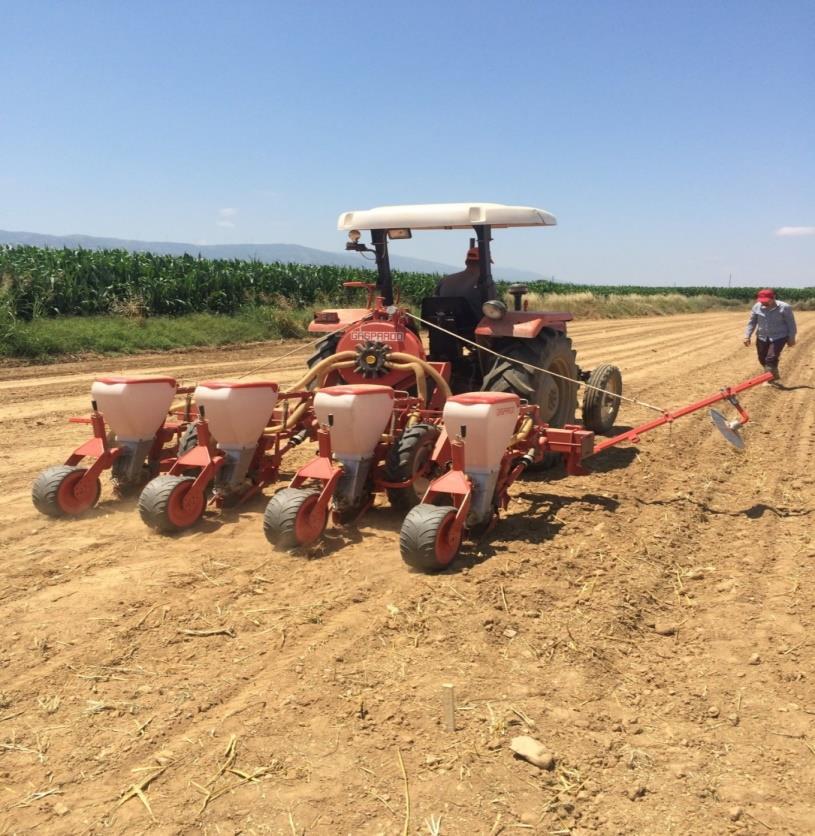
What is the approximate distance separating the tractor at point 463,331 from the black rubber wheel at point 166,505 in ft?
5.84

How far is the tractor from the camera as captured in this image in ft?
18.7

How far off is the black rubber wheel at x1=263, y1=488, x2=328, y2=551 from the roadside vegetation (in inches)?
326

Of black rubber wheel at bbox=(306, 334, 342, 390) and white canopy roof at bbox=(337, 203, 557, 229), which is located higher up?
white canopy roof at bbox=(337, 203, 557, 229)

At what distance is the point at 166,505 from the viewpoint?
449cm

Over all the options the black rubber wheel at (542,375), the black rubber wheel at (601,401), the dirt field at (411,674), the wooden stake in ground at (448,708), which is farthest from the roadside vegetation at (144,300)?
the wooden stake in ground at (448,708)

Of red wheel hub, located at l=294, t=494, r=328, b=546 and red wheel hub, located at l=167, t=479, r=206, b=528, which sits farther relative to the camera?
red wheel hub, located at l=167, t=479, r=206, b=528

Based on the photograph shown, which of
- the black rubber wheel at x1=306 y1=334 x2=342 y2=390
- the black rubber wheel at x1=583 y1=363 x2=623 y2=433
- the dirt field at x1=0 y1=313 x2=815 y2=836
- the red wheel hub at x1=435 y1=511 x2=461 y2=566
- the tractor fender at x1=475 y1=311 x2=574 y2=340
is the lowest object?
the dirt field at x1=0 y1=313 x2=815 y2=836

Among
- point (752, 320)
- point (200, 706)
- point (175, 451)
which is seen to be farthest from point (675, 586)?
point (752, 320)

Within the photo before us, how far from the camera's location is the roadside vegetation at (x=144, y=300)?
1368 centimetres

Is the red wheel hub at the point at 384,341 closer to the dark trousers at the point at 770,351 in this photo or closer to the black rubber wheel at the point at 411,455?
the black rubber wheel at the point at 411,455

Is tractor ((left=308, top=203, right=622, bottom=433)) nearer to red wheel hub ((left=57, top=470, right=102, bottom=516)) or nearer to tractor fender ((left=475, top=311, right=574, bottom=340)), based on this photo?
tractor fender ((left=475, top=311, right=574, bottom=340))

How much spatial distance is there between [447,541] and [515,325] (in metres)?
2.39

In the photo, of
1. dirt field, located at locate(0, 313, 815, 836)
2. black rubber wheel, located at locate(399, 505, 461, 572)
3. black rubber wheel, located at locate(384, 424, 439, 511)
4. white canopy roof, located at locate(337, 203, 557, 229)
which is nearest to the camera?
dirt field, located at locate(0, 313, 815, 836)

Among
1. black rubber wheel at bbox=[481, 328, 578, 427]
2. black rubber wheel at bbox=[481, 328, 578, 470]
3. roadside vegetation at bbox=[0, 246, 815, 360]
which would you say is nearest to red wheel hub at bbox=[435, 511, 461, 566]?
black rubber wheel at bbox=[481, 328, 578, 470]
